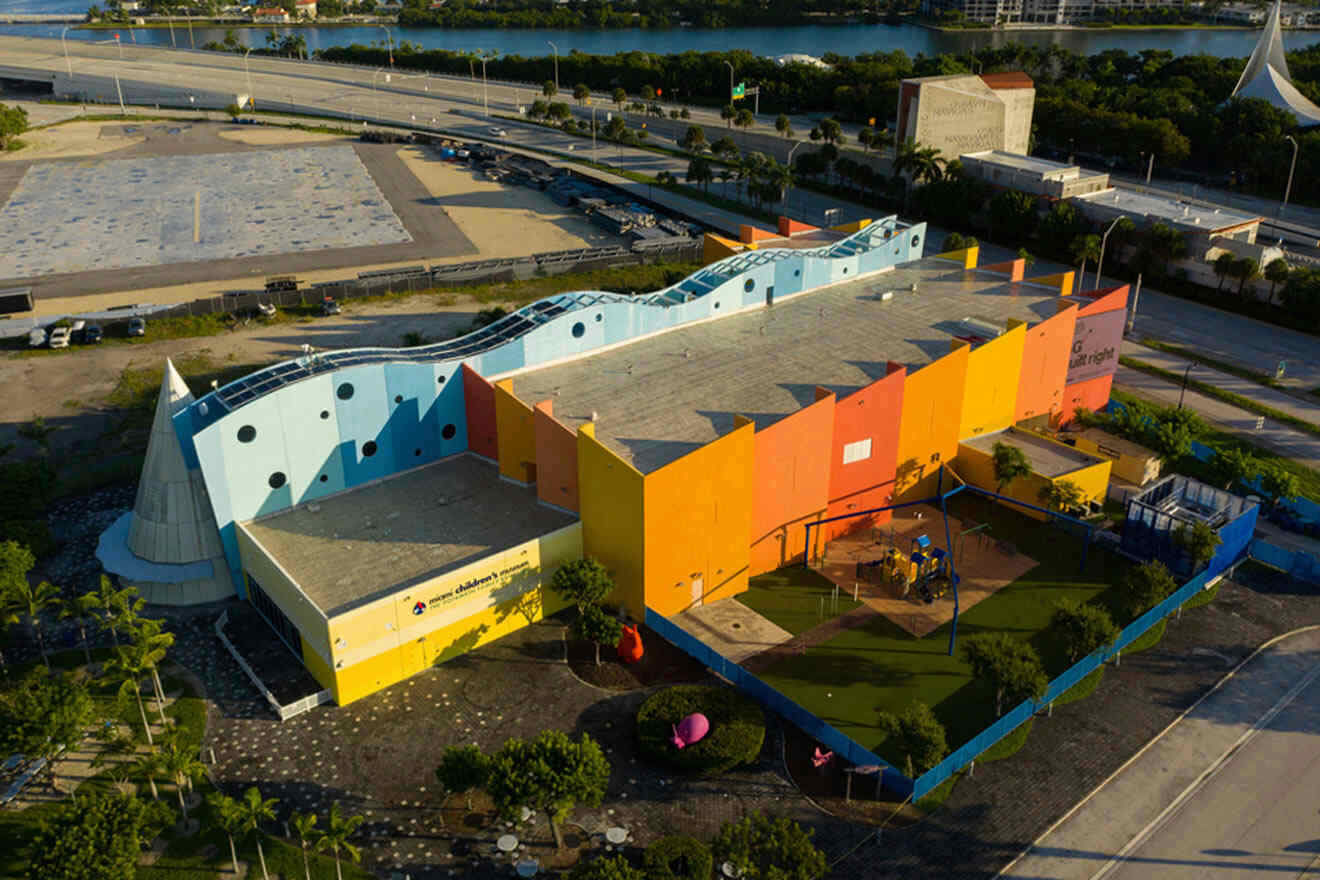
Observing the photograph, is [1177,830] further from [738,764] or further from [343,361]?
[343,361]

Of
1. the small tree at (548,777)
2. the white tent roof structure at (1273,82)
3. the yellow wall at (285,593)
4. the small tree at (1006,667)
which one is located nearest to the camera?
the small tree at (548,777)

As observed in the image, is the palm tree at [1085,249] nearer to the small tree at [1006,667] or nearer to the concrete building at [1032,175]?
the concrete building at [1032,175]

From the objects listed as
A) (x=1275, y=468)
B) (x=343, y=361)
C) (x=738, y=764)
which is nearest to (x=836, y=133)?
(x=1275, y=468)

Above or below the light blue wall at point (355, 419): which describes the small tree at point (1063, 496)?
below

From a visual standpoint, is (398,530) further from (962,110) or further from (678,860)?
(962,110)

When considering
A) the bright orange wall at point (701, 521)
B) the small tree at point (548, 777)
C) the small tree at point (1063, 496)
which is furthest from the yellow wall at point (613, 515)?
the small tree at point (1063, 496)

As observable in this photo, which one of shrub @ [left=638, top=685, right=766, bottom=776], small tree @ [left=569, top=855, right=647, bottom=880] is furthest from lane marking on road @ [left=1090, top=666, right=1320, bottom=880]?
small tree @ [left=569, top=855, right=647, bottom=880]
